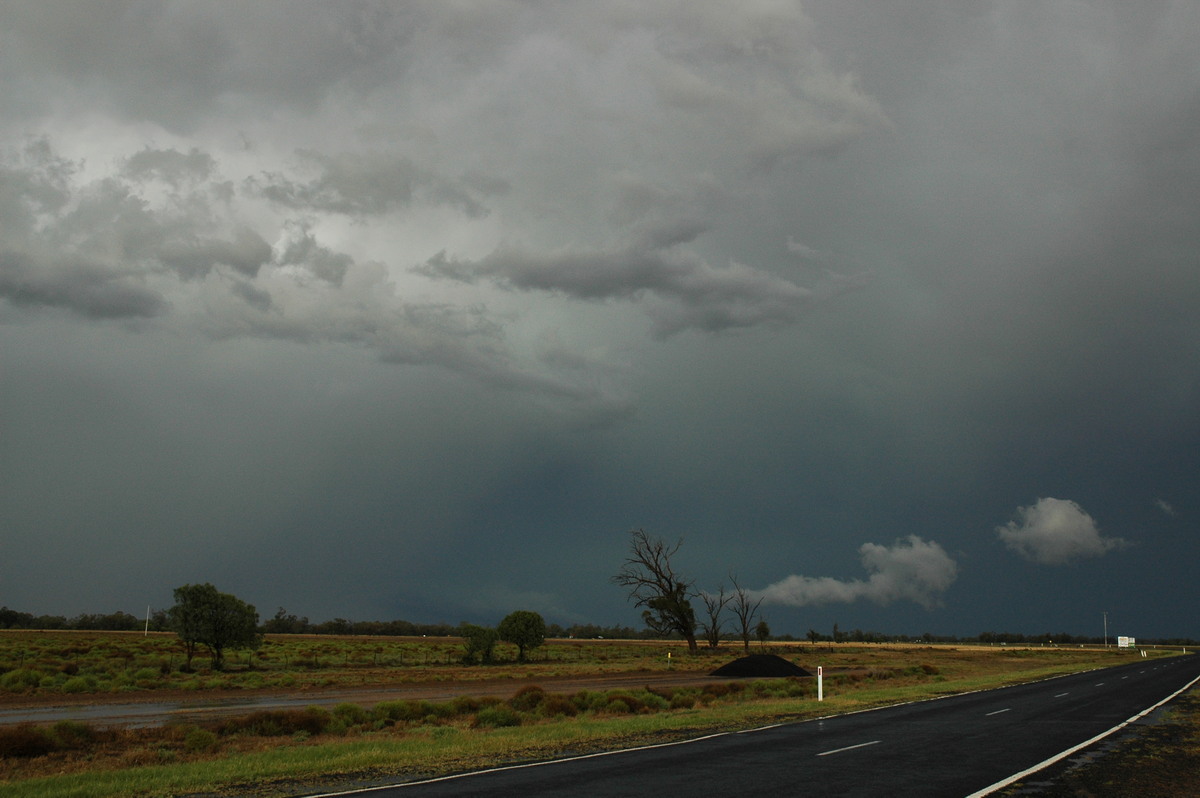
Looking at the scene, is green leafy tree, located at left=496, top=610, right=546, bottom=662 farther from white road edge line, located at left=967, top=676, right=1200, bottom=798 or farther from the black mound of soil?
white road edge line, located at left=967, top=676, right=1200, bottom=798

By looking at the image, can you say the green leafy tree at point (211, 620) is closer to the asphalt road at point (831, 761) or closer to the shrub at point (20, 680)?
the shrub at point (20, 680)

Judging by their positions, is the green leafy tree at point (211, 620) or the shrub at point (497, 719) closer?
the shrub at point (497, 719)

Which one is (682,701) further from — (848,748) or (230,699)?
(230,699)

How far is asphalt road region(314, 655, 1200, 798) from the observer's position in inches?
487

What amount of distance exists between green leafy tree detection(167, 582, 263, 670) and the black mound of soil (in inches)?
1380

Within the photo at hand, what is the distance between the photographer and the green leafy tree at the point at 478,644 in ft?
261

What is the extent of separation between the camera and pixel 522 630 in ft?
275

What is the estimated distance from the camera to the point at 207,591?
62.4 m

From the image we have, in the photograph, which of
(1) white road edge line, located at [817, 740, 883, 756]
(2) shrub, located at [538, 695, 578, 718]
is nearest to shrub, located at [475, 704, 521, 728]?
(2) shrub, located at [538, 695, 578, 718]

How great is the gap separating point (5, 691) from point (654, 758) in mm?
42451

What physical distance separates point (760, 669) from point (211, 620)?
39.5 m

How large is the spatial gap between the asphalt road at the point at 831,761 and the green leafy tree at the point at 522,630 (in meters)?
60.9

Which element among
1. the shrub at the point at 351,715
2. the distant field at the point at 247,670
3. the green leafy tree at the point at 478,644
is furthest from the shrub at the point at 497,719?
the green leafy tree at the point at 478,644

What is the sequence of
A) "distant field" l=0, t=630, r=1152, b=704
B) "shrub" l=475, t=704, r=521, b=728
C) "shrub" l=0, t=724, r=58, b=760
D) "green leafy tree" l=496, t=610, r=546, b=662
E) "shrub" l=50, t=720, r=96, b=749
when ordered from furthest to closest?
"green leafy tree" l=496, t=610, r=546, b=662 → "distant field" l=0, t=630, r=1152, b=704 → "shrub" l=475, t=704, r=521, b=728 → "shrub" l=50, t=720, r=96, b=749 → "shrub" l=0, t=724, r=58, b=760
